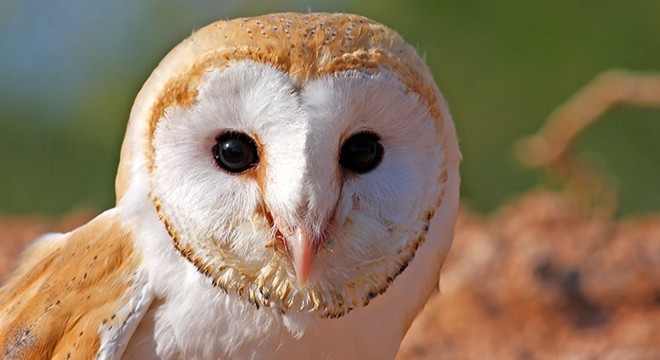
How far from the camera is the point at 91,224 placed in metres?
2.00

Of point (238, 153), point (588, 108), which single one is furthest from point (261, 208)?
point (588, 108)

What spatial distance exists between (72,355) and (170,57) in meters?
0.51

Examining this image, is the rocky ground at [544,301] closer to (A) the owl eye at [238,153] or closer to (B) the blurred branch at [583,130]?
(B) the blurred branch at [583,130]

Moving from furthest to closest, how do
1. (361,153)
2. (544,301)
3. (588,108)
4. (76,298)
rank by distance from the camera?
(588,108), (544,301), (76,298), (361,153)

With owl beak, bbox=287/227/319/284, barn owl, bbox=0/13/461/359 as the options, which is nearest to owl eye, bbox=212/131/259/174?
barn owl, bbox=0/13/461/359

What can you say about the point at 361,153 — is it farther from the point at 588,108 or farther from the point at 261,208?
the point at 588,108

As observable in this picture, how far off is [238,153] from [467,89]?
4.61m

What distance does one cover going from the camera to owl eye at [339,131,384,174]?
175 cm

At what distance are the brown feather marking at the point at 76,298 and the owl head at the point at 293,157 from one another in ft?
0.34

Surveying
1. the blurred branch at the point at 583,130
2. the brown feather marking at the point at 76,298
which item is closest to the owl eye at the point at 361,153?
the brown feather marking at the point at 76,298

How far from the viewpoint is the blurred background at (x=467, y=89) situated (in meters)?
5.71

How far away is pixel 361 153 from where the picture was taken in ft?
5.79

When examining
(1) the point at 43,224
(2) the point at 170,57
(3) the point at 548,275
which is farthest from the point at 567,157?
(2) the point at 170,57

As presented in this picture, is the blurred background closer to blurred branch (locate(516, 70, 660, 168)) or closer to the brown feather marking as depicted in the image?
blurred branch (locate(516, 70, 660, 168))
